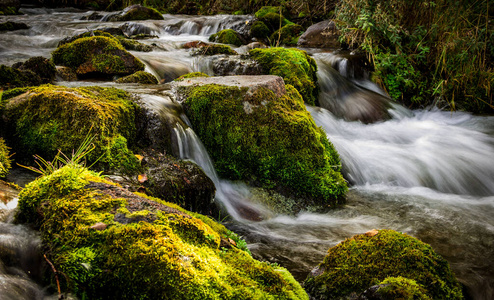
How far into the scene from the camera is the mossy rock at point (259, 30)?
14.1 m

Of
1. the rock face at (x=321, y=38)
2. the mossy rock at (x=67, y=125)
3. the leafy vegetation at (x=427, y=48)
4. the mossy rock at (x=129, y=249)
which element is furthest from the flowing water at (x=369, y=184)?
the rock face at (x=321, y=38)

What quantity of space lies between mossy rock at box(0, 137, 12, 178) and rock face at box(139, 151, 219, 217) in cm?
121

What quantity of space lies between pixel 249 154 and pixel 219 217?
Answer: 980mm

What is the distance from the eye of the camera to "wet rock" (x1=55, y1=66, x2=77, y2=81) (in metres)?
6.55

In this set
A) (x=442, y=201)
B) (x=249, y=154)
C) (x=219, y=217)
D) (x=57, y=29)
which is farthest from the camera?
(x=57, y=29)

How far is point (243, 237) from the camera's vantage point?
3.89m

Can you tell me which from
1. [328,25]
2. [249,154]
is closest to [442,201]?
[249,154]

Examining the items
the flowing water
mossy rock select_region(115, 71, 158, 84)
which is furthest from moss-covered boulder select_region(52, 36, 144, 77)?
the flowing water

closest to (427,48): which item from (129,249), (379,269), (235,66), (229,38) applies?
(235,66)

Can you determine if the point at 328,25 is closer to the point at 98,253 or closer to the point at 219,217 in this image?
the point at 219,217

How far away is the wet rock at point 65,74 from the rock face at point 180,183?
3561 mm

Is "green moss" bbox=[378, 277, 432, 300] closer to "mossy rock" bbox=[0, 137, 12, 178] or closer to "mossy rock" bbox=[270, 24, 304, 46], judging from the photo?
"mossy rock" bbox=[0, 137, 12, 178]

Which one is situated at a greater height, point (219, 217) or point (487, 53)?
point (487, 53)

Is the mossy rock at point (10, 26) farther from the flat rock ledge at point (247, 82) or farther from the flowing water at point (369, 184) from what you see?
the flat rock ledge at point (247, 82)
